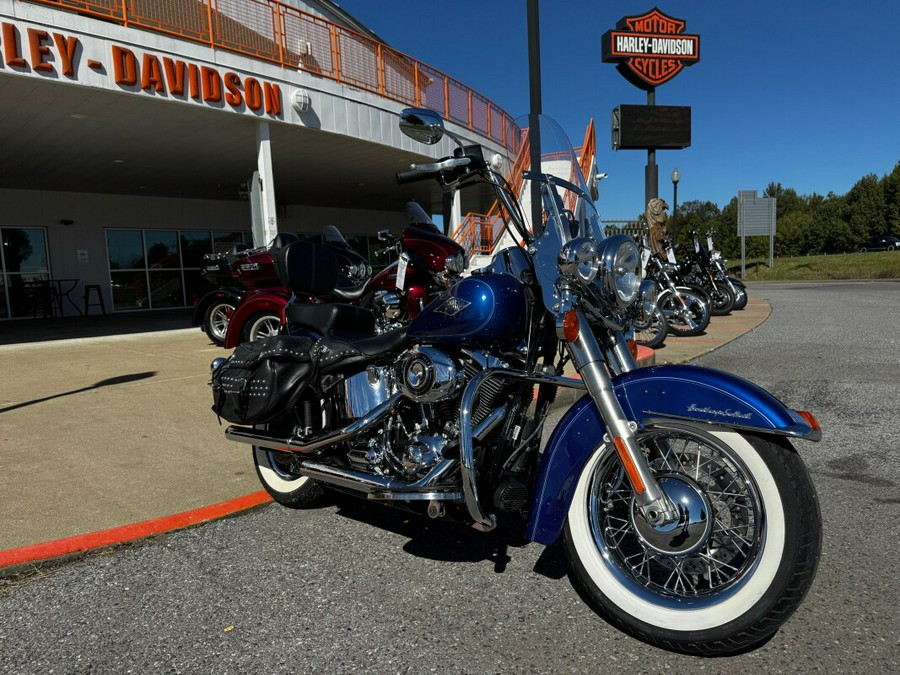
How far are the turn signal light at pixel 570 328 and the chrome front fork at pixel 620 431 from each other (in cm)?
1

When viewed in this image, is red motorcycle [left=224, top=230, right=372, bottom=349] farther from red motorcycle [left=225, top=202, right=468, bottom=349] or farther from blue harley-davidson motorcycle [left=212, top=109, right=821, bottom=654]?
blue harley-davidson motorcycle [left=212, top=109, right=821, bottom=654]

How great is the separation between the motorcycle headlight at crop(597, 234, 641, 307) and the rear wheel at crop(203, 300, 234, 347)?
853cm

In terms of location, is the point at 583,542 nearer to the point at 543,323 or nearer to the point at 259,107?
the point at 543,323

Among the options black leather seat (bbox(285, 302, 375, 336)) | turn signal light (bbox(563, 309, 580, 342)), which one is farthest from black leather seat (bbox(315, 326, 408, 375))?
turn signal light (bbox(563, 309, 580, 342))

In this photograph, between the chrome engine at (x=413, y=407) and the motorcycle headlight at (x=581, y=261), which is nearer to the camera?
the motorcycle headlight at (x=581, y=261)

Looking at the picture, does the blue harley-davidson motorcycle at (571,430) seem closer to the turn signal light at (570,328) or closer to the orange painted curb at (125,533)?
the turn signal light at (570,328)

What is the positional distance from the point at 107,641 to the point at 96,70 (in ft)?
29.0

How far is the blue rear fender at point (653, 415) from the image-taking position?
1.95m

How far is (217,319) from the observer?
10047mm

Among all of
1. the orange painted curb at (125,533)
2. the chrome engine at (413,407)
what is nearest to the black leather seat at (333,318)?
the chrome engine at (413,407)

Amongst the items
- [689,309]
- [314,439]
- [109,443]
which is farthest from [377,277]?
[689,309]

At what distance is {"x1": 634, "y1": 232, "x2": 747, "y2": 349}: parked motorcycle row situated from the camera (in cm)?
909

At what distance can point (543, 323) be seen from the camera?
2469 millimetres

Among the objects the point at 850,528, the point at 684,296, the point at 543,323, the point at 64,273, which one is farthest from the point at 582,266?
the point at 64,273
